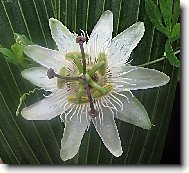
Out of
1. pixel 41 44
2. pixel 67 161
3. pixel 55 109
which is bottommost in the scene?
pixel 67 161

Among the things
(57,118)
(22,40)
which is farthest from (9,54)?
(57,118)

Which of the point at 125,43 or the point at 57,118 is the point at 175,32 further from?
the point at 57,118

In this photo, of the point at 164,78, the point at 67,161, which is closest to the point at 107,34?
the point at 164,78

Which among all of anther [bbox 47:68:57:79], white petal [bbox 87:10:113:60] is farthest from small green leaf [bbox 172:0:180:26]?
anther [bbox 47:68:57:79]

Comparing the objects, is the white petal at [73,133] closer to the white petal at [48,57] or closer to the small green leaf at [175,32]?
the white petal at [48,57]

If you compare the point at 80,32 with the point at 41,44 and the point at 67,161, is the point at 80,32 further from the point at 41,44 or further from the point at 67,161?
the point at 67,161

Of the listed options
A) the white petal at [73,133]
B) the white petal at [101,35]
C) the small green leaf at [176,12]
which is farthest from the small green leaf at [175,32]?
the white petal at [73,133]
